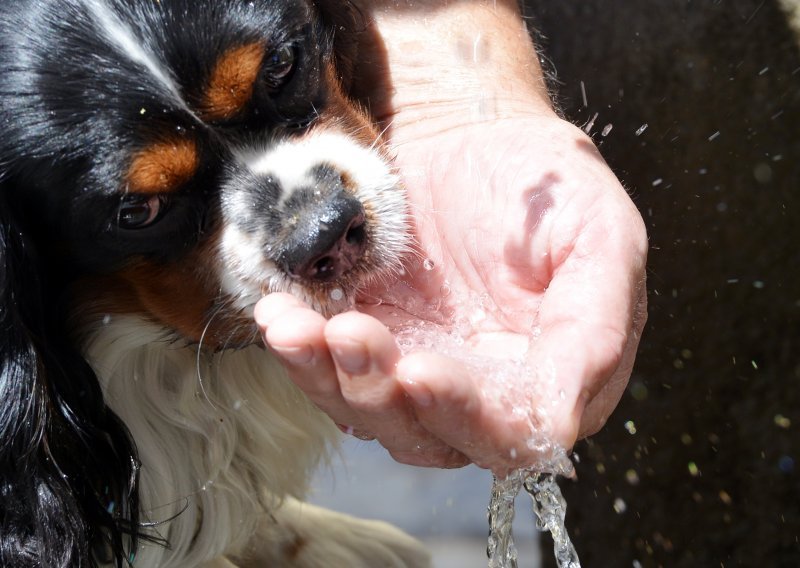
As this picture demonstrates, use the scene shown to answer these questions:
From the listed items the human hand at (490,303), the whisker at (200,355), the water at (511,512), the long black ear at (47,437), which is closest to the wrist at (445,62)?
the human hand at (490,303)

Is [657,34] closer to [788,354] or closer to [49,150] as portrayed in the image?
[788,354]

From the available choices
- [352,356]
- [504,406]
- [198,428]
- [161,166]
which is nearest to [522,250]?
[504,406]

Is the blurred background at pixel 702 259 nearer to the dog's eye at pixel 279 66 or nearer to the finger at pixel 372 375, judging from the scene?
the dog's eye at pixel 279 66

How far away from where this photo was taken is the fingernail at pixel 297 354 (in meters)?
1.89

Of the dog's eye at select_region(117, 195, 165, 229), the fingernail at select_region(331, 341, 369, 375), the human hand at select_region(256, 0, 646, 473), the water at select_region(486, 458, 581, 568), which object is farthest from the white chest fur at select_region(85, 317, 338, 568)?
the fingernail at select_region(331, 341, 369, 375)

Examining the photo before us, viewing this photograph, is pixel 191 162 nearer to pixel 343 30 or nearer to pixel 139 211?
pixel 139 211

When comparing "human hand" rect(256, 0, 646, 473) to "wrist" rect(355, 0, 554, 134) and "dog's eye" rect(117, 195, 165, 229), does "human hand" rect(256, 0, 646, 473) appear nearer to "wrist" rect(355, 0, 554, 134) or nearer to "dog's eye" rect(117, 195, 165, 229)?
"wrist" rect(355, 0, 554, 134)

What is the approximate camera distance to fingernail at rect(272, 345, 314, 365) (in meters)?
1.89

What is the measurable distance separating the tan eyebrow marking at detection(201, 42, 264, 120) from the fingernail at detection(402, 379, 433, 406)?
0.78 metres

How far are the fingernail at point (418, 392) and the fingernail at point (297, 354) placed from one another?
17 cm

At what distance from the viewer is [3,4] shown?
7.36 ft

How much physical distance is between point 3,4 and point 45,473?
101cm

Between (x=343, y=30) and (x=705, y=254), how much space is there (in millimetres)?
1365

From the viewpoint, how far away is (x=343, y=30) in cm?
277
